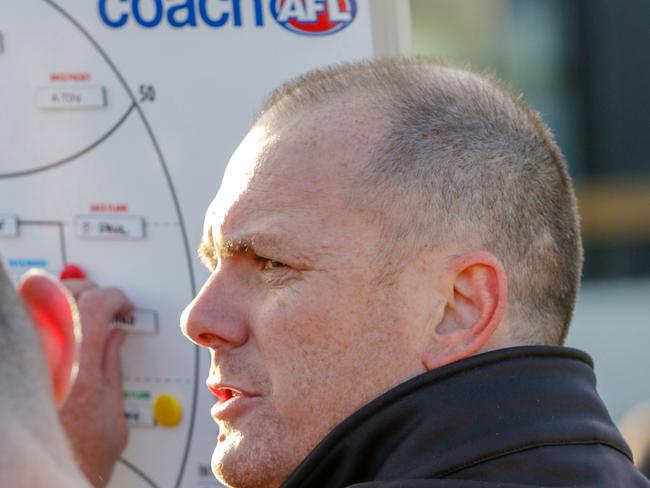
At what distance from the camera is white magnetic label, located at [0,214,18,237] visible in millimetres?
2426

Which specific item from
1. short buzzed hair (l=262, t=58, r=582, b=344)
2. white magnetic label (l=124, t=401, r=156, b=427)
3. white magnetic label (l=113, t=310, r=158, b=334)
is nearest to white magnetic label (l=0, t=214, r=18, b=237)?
white magnetic label (l=113, t=310, r=158, b=334)

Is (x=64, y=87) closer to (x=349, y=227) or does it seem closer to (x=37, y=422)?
(x=349, y=227)

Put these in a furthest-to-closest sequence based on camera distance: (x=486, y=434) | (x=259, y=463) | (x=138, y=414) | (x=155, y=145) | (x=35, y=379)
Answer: (x=138, y=414)
(x=155, y=145)
(x=259, y=463)
(x=486, y=434)
(x=35, y=379)

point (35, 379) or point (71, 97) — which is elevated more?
point (71, 97)

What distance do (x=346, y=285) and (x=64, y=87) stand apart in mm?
762

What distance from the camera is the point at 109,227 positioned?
2346mm

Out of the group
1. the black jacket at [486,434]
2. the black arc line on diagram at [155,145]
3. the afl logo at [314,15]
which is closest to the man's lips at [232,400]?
the black jacket at [486,434]

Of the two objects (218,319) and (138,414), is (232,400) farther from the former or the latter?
(138,414)

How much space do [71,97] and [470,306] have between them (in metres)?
0.90

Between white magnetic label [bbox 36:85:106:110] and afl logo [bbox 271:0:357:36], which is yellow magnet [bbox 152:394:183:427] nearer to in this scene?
white magnetic label [bbox 36:85:106:110]

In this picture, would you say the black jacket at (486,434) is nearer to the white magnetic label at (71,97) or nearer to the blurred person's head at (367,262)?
the blurred person's head at (367,262)

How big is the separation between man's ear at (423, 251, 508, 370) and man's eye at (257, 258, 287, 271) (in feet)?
0.86

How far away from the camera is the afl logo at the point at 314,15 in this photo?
6.87ft

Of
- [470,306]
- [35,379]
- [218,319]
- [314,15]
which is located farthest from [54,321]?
[314,15]
